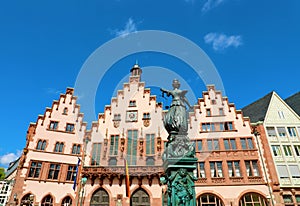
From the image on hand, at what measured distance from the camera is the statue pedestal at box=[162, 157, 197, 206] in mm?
7457

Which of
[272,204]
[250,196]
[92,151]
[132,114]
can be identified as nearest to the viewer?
[272,204]

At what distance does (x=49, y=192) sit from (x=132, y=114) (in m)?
12.9

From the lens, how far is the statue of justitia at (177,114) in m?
8.84

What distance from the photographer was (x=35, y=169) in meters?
23.6

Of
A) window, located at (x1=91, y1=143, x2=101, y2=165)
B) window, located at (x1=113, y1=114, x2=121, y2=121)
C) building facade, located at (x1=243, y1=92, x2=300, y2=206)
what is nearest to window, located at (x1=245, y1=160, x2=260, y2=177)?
building facade, located at (x1=243, y1=92, x2=300, y2=206)

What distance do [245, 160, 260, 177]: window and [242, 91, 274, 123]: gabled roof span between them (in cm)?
605

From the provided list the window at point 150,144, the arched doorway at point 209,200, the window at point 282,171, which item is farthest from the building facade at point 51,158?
the window at point 282,171

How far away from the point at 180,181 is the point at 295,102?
30151mm

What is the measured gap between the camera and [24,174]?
75.4 ft

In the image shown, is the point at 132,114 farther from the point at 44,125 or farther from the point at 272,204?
the point at 272,204

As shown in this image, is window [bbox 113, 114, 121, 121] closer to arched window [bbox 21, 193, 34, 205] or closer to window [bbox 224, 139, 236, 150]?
arched window [bbox 21, 193, 34, 205]

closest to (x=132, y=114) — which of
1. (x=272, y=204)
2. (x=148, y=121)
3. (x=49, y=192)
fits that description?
(x=148, y=121)

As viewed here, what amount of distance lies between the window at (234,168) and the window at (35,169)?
21.3 meters

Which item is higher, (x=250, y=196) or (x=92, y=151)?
(x=92, y=151)
